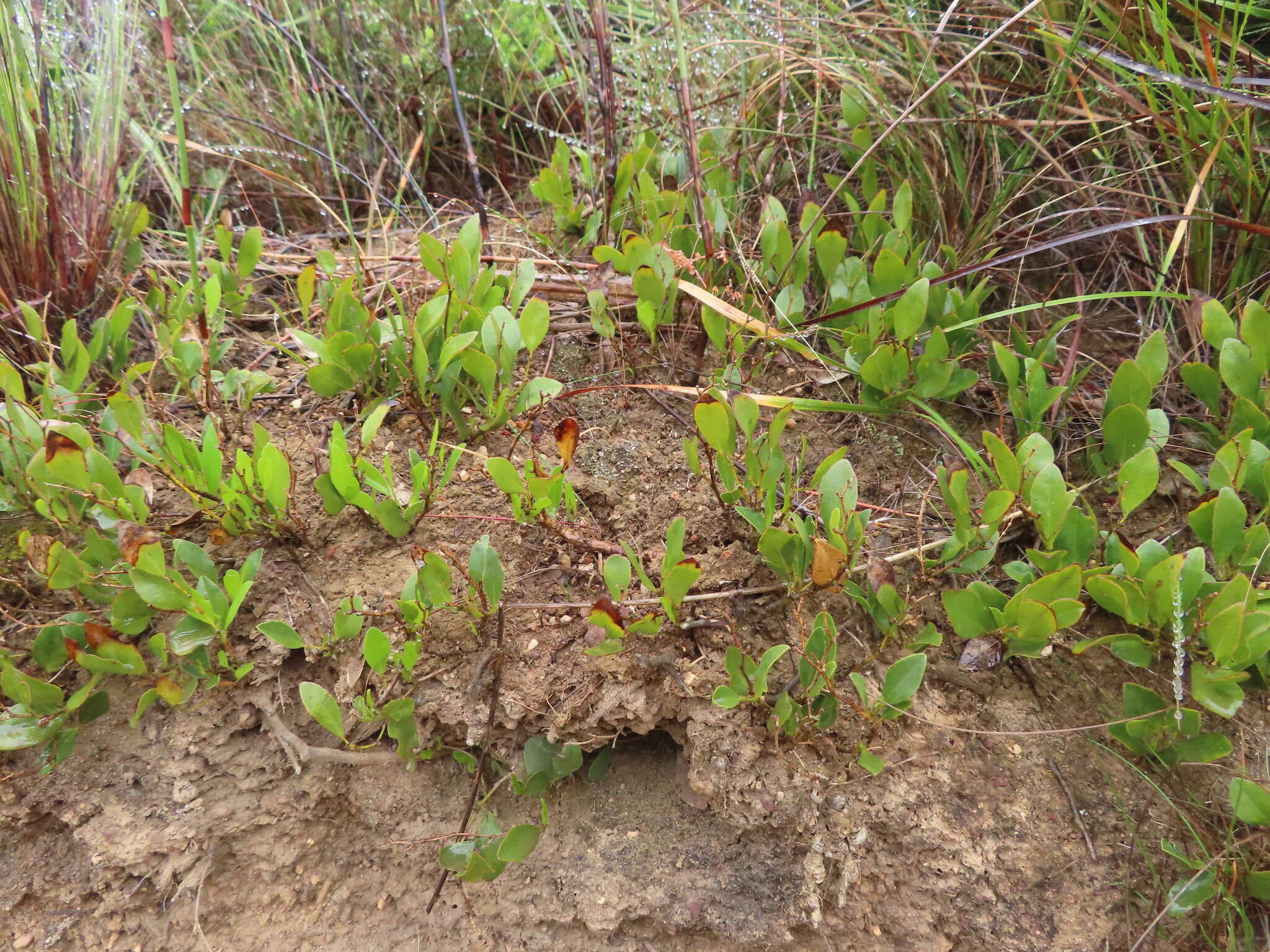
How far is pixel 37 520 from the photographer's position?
1651 mm

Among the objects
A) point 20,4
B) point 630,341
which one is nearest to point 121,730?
point 630,341

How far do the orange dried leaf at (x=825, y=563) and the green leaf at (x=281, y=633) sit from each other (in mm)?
936

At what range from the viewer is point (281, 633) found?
1494 mm

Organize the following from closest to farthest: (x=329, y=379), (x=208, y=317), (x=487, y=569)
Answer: (x=487, y=569), (x=329, y=379), (x=208, y=317)

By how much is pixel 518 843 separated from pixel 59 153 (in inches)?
75.2

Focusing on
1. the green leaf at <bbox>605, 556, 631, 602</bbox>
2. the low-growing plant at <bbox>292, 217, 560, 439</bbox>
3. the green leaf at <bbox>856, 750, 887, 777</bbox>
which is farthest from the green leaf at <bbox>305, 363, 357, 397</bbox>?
the green leaf at <bbox>856, 750, 887, 777</bbox>

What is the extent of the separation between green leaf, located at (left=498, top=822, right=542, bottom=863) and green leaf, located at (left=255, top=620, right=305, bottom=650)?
0.51 m

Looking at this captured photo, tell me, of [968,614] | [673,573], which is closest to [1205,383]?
[968,614]

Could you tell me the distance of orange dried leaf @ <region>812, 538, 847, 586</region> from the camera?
4.64 ft

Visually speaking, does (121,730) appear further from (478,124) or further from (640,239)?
(478,124)

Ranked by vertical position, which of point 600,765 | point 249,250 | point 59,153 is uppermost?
point 59,153

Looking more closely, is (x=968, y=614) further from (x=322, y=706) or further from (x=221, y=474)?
(x=221, y=474)

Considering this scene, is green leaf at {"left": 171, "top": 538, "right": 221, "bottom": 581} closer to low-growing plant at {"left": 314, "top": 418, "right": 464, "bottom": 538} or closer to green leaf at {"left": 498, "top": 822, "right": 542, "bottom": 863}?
low-growing plant at {"left": 314, "top": 418, "right": 464, "bottom": 538}

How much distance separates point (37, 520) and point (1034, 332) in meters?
2.15
